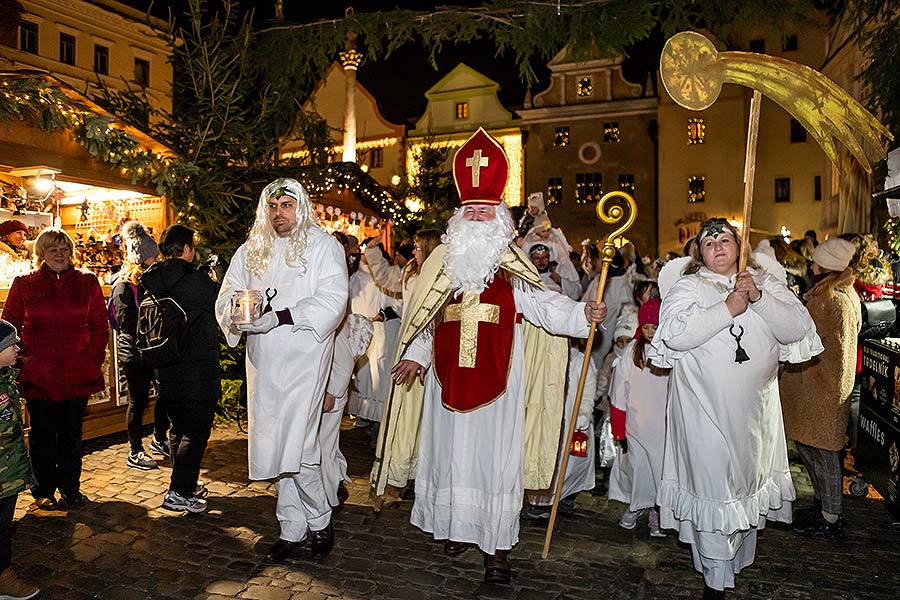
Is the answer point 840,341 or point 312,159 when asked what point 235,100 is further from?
point 840,341

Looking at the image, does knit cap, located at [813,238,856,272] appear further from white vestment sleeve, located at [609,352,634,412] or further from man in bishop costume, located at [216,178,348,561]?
man in bishop costume, located at [216,178,348,561]

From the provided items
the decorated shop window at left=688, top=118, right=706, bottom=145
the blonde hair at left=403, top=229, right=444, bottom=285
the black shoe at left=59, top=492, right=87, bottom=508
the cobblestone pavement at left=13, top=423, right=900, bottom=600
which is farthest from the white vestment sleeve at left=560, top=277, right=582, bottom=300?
the decorated shop window at left=688, top=118, right=706, bottom=145

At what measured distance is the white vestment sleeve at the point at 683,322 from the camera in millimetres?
3852

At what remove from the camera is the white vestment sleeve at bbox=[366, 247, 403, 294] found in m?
8.01

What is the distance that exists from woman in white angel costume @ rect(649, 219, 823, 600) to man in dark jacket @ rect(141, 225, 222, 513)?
3.68 metres

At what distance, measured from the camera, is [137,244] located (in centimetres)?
681

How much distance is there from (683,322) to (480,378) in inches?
53.8

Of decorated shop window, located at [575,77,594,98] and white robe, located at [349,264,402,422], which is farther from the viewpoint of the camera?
decorated shop window, located at [575,77,594,98]

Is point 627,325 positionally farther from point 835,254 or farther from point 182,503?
point 182,503

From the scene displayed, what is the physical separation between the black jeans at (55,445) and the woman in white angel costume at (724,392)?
478cm

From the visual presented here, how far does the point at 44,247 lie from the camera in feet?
19.1

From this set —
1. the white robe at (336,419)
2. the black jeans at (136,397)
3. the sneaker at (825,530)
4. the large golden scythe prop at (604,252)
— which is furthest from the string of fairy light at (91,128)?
the sneaker at (825,530)

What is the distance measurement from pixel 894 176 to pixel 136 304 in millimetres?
7134

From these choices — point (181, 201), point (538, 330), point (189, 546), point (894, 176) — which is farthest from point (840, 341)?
point (181, 201)
